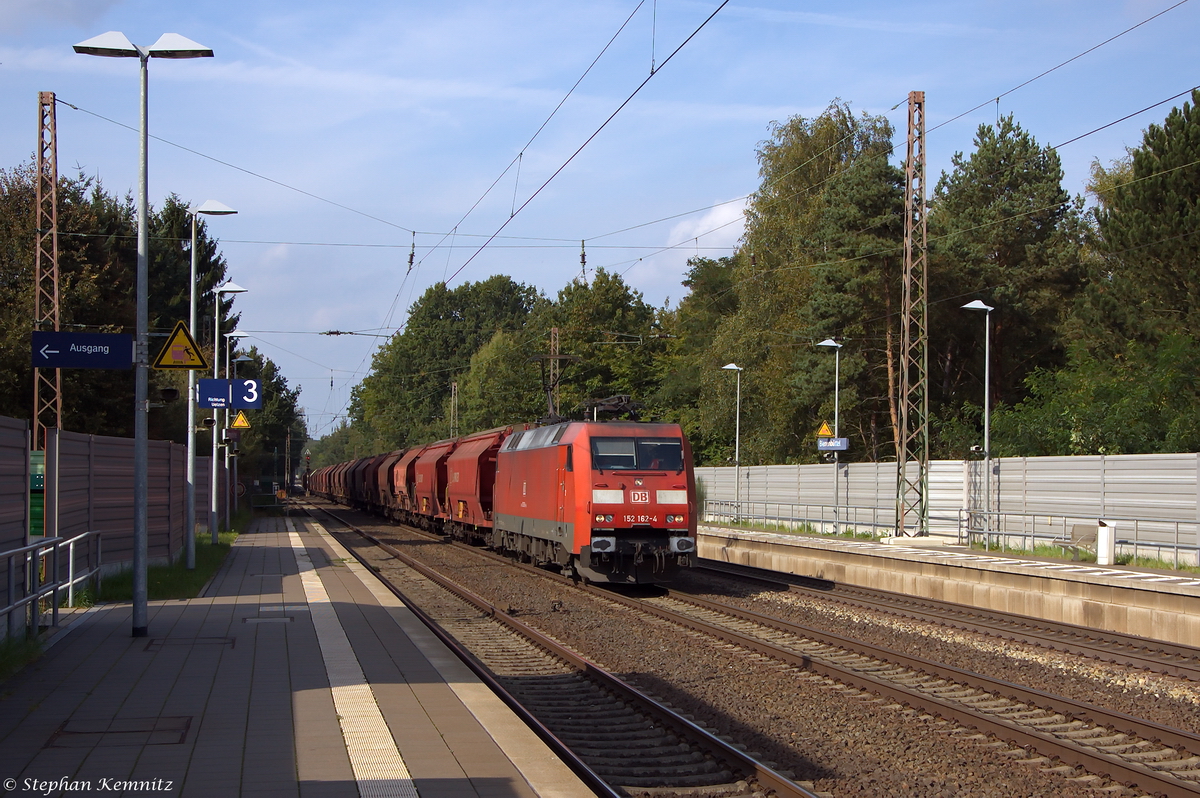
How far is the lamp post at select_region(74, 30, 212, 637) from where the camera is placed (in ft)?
37.9

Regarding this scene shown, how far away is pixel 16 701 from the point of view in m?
8.11

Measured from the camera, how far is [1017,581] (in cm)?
1750

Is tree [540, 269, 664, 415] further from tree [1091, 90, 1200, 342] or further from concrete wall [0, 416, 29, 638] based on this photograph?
concrete wall [0, 416, 29, 638]

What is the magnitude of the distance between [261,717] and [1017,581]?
13.5 meters

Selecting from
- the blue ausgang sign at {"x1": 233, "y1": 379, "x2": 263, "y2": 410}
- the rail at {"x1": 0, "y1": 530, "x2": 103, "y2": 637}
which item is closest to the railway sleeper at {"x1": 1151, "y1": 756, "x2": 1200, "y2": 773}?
the rail at {"x1": 0, "y1": 530, "x2": 103, "y2": 637}

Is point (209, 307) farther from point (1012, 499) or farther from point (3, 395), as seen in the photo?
point (1012, 499)

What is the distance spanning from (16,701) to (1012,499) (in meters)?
23.3

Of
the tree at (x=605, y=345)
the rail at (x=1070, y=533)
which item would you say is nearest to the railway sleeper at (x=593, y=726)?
the rail at (x=1070, y=533)

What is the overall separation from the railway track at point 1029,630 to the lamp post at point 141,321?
10.2 m

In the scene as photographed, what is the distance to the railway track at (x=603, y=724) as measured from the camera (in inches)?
270

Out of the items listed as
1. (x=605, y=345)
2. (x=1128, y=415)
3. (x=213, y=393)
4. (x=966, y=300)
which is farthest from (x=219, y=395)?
(x=605, y=345)

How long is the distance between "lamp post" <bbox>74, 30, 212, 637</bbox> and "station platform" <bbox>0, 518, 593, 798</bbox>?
2.35ft

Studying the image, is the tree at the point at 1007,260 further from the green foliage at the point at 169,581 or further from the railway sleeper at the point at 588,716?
the railway sleeper at the point at 588,716

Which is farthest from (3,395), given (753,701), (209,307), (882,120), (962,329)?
(882,120)
